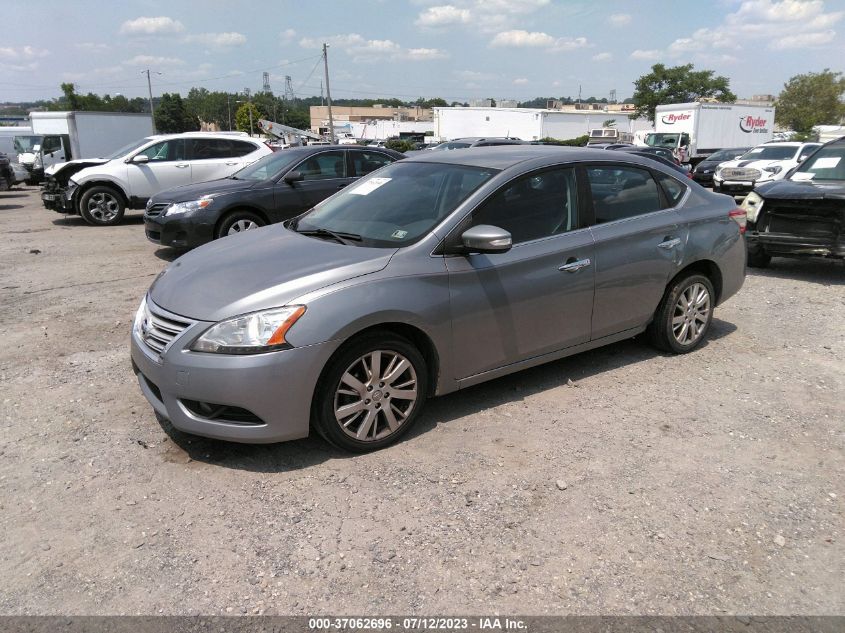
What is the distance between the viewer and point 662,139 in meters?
34.7

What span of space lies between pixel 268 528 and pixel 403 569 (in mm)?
717

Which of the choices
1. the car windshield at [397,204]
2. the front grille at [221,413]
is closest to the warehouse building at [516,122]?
the car windshield at [397,204]

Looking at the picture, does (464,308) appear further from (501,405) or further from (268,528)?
(268,528)

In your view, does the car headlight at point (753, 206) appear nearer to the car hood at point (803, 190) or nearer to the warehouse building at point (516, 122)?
the car hood at point (803, 190)

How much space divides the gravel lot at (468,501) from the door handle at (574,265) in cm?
91

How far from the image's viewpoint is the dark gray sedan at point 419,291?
3.39 meters

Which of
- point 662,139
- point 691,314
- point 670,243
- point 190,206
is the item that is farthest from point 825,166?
point 662,139

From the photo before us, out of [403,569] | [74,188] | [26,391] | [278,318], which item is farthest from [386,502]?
[74,188]

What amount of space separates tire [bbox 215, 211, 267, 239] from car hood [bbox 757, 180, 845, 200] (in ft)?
22.1

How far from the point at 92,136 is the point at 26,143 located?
7803mm

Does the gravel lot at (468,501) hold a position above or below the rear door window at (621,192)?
below

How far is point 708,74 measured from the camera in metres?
73.9

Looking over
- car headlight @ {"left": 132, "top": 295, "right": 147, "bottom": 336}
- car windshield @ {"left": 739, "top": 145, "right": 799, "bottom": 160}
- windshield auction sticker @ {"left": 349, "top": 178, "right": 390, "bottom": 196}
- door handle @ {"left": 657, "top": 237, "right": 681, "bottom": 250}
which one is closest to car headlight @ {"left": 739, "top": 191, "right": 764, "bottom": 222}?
door handle @ {"left": 657, "top": 237, "right": 681, "bottom": 250}

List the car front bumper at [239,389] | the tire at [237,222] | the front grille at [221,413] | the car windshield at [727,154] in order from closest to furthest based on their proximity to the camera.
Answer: the car front bumper at [239,389] → the front grille at [221,413] → the tire at [237,222] → the car windshield at [727,154]
